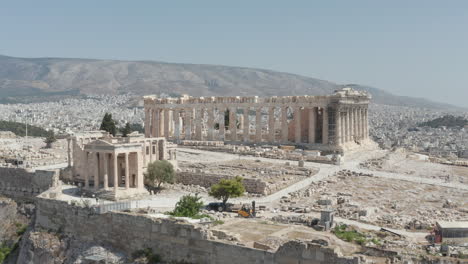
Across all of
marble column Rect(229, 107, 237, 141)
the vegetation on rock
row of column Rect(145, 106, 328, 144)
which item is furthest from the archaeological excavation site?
the vegetation on rock

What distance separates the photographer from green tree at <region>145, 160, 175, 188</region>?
139 ft

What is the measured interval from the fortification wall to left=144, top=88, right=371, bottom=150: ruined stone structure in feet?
113

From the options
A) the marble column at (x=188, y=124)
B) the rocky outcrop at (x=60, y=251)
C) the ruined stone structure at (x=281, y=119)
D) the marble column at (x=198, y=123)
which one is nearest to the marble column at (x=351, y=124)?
the ruined stone structure at (x=281, y=119)

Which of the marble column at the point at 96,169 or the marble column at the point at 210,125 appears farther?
the marble column at the point at 210,125

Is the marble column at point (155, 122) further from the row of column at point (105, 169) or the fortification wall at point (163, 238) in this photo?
the fortification wall at point (163, 238)

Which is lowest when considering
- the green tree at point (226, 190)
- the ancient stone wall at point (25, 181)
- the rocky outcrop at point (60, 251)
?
the rocky outcrop at point (60, 251)

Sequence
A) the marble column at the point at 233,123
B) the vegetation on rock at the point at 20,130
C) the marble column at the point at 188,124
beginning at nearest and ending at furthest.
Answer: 1. the marble column at the point at 233,123
2. the marble column at the point at 188,124
3. the vegetation on rock at the point at 20,130

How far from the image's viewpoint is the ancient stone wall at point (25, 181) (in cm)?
4341

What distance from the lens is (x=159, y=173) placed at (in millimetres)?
42375

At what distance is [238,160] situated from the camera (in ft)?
184

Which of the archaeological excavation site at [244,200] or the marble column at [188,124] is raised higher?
the marble column at [188,124]

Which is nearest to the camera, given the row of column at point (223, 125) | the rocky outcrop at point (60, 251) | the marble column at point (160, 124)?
the rocky outcrop at point (60, 251)

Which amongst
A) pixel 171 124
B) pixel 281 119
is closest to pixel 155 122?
pixel 171 124

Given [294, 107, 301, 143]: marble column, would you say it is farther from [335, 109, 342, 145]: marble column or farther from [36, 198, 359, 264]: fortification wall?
[36, 198, 359, 264]: fortification wall
